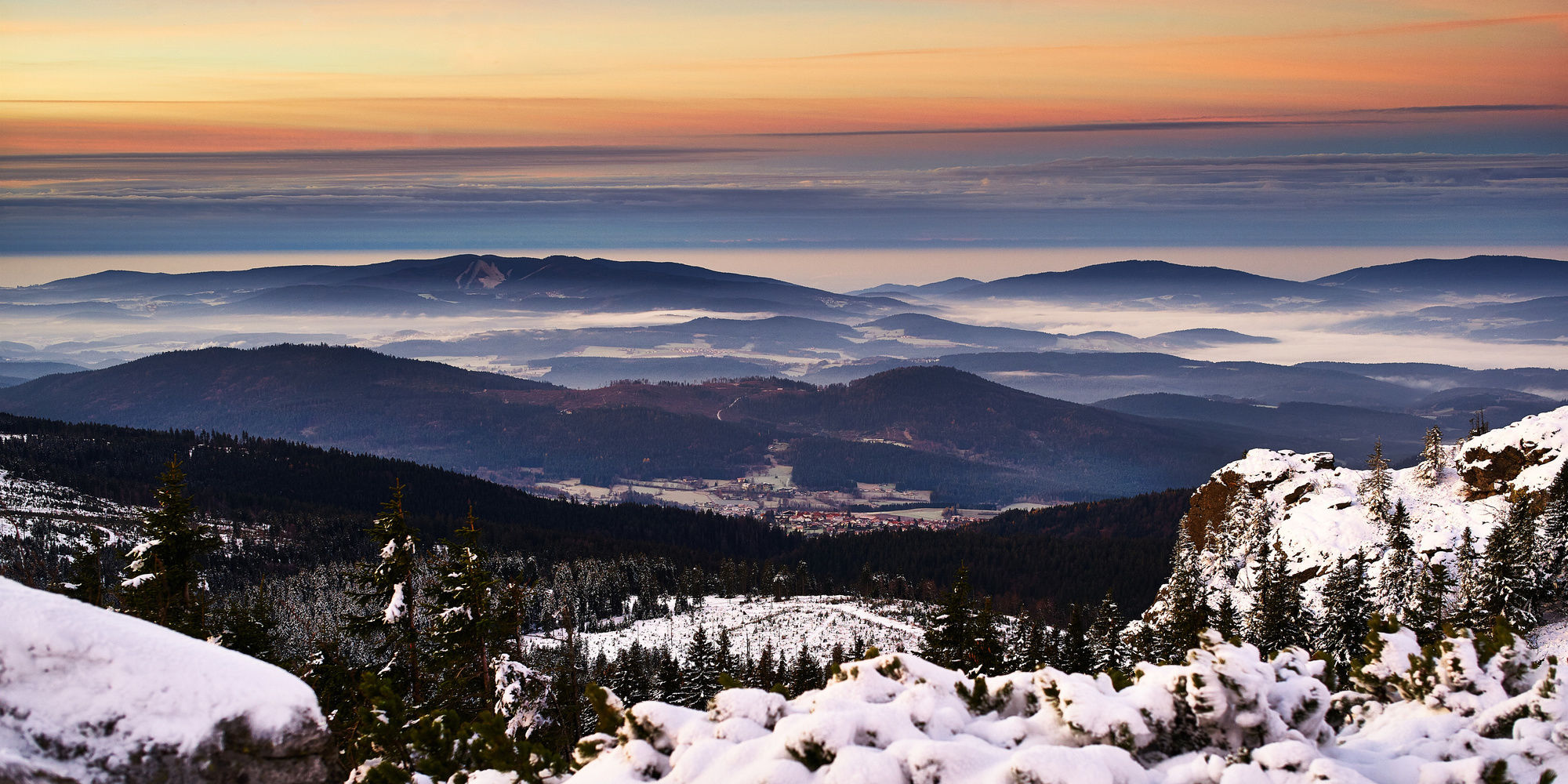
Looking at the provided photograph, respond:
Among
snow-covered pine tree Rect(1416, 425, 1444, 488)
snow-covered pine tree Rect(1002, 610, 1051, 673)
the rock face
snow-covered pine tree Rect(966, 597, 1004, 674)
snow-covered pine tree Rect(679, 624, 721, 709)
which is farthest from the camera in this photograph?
snow-covered pine tree Rect(1416, 425, 1444, 488)

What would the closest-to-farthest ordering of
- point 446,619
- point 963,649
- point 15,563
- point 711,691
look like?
point 446,619, point 963,649, point 711,691, point 15,563

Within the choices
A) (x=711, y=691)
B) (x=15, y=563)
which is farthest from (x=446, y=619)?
(x=15, y=563)

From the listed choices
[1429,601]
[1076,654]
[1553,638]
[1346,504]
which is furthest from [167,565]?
[1346,504]

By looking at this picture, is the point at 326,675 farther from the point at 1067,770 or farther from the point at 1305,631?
the point at 1305,631

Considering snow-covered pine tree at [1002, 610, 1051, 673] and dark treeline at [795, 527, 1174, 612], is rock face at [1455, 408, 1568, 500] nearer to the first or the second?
snow-covered pine tree at [1002, 610, 1051, 673]

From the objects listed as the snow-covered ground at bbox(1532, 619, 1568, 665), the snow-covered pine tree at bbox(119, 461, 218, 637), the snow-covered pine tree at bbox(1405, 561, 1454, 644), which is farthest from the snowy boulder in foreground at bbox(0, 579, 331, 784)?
the snow-covered ground at bbox(1532, 619, 1568, 665)

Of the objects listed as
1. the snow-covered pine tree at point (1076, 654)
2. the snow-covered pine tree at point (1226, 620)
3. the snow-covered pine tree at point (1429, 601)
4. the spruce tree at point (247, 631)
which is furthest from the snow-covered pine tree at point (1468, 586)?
the spruce tree at point (247, 631)
